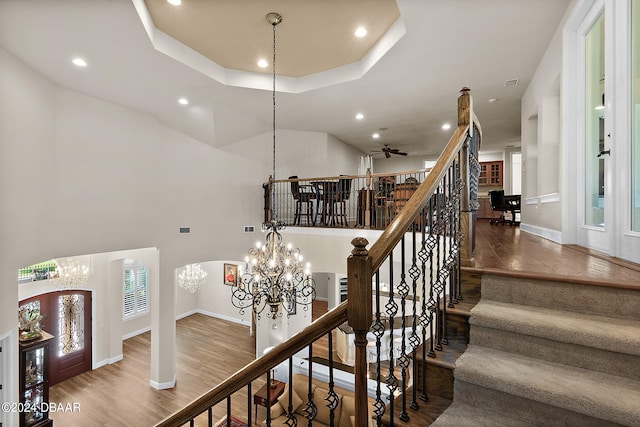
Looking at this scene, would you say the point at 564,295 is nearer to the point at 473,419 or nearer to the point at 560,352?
the point at 560,352

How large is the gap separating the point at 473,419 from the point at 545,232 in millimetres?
3509

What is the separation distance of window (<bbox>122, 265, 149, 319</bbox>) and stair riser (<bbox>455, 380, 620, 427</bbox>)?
9.14m

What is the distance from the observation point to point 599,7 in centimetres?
253

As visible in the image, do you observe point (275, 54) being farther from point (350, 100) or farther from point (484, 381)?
point (484, 381)

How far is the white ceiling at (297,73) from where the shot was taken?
3.04m

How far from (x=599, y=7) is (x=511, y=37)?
1069 mm

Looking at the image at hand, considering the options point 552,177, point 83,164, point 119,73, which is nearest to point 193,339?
point 83,164

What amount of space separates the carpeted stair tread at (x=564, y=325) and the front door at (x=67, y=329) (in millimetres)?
8450

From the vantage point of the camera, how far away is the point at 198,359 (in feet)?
23.0

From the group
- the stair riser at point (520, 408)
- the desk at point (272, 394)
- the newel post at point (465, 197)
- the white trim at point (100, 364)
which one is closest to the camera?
the stair riser at point (520, 408)

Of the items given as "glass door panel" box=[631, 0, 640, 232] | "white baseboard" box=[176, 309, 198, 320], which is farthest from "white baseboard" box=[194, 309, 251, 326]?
"glass door panel" box=[631, 0, 640, 232]

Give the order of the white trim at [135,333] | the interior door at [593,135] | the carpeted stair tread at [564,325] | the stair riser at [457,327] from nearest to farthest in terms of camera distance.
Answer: the carpeted stair tread at [564,325] < the stair riser at [457,327] < the interior door at [593,135] < the white trim at [135,333]

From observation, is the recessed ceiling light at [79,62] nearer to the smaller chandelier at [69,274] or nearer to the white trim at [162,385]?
the smaller chandelier at [69,274]

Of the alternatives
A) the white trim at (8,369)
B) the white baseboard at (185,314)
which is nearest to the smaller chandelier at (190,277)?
the white baseboard at (185,314)
